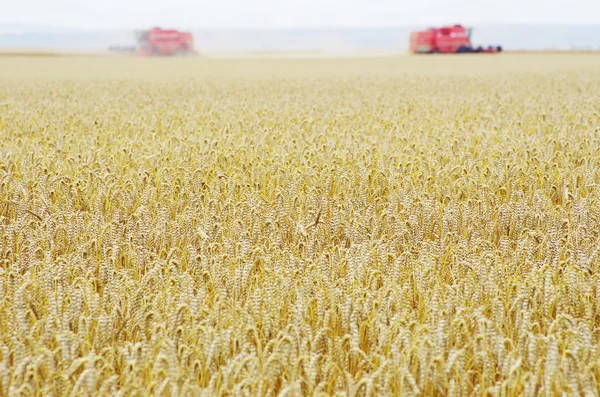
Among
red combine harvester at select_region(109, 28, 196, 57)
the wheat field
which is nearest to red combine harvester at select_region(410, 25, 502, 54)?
red combine harvester at select_region(109, 28, 196, 57)

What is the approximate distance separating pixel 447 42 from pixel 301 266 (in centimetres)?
4737

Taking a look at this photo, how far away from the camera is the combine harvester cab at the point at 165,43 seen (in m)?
48.8

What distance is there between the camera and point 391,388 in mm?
2299

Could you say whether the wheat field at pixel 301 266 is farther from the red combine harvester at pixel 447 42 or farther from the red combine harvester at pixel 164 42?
the red combine harvester at pixel 164 42

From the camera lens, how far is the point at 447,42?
48219 mm

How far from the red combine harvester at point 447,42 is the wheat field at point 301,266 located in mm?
42178

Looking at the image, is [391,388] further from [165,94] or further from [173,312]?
[165,94]

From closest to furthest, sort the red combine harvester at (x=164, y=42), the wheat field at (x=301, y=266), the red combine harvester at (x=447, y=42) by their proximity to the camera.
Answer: the wheat field at (x=301, y=266), the red combine harvester at (x=447, y=42), the red combine harvester at (x=164, y=42)

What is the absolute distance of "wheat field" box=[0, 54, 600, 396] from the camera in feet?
7.63

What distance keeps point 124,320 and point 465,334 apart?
4.33 ft

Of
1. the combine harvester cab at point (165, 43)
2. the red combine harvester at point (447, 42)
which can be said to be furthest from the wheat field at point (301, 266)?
the combine harvester cab at point (165, 43)

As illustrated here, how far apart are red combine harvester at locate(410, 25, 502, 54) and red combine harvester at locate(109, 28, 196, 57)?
16.5 m

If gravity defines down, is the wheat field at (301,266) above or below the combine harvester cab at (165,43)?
below

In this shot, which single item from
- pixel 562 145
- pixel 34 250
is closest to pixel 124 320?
pixel 34 250
